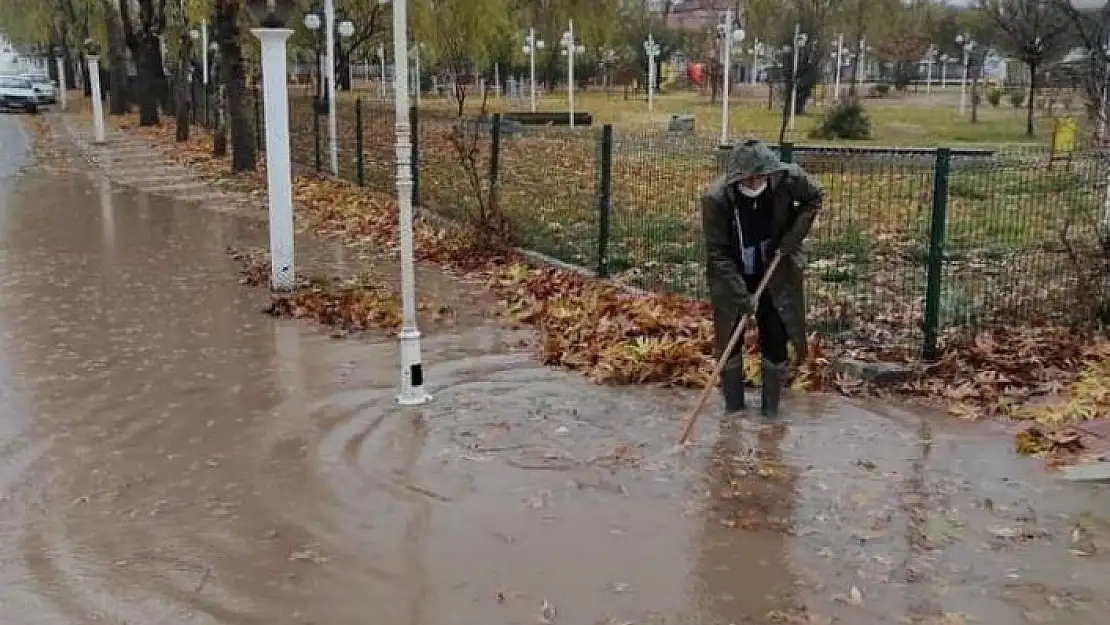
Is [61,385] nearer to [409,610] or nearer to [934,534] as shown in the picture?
[409,610]

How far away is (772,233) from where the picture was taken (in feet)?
20.7

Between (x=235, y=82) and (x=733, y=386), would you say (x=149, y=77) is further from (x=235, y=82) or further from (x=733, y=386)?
(x=733, y=386)

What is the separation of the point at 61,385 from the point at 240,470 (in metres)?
2.31

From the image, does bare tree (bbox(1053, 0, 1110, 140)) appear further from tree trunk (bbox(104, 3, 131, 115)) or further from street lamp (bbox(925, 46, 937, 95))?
street lamp (bbox(925, 46, 937, 95))

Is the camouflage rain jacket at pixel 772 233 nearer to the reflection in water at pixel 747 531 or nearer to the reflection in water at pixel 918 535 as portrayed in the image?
the reflection in water at pixel 747 531

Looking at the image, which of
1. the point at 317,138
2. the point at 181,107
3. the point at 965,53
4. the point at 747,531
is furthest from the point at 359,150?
the point at 965,53

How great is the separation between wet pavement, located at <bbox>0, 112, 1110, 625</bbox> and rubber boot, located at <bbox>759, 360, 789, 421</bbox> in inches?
8.3

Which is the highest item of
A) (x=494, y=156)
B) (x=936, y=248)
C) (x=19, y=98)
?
(x=19, y=98)

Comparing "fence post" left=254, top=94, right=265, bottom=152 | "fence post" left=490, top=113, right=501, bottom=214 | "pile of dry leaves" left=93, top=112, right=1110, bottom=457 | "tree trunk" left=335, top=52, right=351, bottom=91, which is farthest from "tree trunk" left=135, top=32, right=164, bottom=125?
"pile of dry leaves" left=93, top=112, right=1110, bottom=457

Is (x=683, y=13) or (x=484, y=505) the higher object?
(x=683, y=13)

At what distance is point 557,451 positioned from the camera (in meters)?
6.07

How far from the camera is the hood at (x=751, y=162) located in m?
6.00

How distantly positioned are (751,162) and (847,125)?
1027 inches

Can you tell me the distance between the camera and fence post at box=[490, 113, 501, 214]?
482 inches
